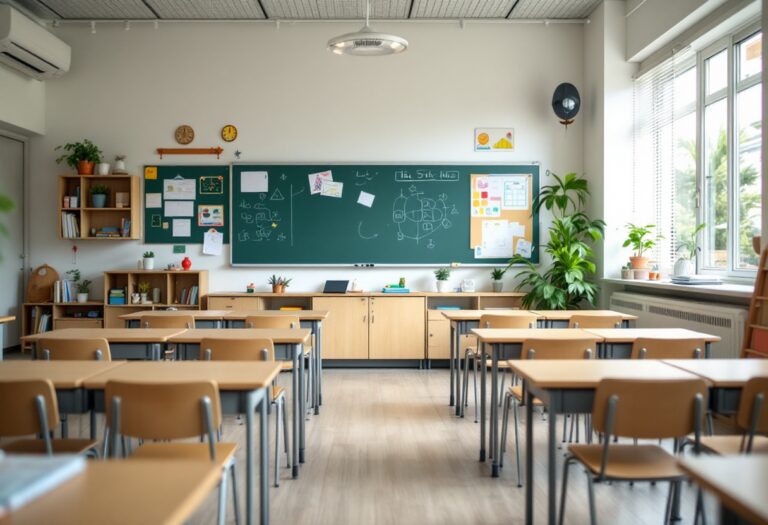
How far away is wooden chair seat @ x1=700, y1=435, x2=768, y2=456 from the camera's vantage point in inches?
92.4

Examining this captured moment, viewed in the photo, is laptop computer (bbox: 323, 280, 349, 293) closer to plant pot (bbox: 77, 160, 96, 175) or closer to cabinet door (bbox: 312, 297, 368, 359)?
cabinet door (bbox: 312, 297, 368, 359)

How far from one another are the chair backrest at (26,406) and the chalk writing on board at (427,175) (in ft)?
17.4

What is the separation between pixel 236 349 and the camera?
3402 millimetres

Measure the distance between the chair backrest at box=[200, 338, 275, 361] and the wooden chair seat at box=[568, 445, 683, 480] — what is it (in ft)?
5.57

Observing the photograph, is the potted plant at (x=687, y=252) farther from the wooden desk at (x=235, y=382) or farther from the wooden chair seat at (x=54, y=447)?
the wooden chair seat at (x=54, y=447)

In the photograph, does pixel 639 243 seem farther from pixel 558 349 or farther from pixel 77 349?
pixel 77 349

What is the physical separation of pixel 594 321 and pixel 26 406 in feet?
12.2

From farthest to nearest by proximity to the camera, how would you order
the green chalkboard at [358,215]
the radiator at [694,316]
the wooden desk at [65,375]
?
the green chalkboard at [358,215] → the radiator at [694,316] → the wooden desk at [65,375]

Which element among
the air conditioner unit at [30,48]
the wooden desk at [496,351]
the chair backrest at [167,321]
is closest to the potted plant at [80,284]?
the air conditioner unit at [30,48]

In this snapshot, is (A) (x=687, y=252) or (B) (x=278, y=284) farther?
(B) (x=278, y=284)

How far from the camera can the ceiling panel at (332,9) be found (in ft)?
22.0

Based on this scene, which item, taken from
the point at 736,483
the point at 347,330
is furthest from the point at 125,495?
the point at 347,330

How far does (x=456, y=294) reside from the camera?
6.88m

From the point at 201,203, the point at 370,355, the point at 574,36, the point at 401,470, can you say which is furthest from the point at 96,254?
the point at 574,36
